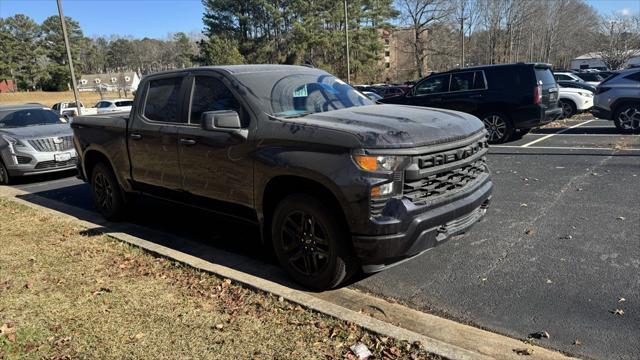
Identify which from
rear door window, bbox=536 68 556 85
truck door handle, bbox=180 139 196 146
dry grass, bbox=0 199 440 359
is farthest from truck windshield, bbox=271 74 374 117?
rear door window, bbox=536 68 556 85

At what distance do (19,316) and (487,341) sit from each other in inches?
137

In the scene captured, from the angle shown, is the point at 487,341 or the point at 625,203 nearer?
the point at 487,341

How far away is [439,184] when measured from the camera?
3941 millimetres

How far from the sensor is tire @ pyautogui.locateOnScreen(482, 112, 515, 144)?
11.9 metres

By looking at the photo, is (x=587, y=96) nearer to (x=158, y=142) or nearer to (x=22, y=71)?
(x=158, y=142)

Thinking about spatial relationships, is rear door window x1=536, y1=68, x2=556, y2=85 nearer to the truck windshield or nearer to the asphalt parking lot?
the asphalt parking lot

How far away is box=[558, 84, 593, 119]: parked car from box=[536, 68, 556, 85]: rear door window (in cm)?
511

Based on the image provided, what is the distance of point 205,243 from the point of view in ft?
18.6

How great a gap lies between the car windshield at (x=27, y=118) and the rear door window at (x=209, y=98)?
775 centimetres

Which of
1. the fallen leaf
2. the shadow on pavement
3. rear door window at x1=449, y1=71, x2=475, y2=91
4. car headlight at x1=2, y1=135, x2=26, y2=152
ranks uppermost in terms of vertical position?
rear door window at x1=449, y1=71, x2=475, y2=91

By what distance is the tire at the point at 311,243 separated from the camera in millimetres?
3902

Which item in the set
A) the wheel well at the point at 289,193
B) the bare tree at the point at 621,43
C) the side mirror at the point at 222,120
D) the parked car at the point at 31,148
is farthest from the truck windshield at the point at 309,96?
the bare tree at the point at 621,43

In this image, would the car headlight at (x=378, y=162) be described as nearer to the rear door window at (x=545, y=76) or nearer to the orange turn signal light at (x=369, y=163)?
the orange turn signal light at (x=369, y=163)

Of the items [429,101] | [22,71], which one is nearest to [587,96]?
[429,101]
